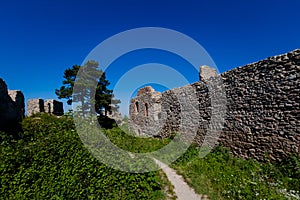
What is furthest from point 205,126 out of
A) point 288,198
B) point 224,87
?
point 288,198

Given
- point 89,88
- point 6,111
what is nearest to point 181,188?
point 6,111

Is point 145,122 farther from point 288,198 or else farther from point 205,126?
point 288,198

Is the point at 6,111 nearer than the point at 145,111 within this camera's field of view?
Yes

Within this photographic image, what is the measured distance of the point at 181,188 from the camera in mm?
4809

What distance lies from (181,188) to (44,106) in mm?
19709

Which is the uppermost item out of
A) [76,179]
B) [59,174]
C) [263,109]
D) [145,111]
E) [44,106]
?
[44,106]

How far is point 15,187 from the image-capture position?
3.25 metres

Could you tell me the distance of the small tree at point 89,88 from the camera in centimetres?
1859

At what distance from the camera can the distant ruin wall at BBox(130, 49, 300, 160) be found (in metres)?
5.15

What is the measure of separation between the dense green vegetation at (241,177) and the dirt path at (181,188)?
156 millimetres

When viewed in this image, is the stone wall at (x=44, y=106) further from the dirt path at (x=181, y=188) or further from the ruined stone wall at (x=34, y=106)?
the dirt path at (x=181, y=188)

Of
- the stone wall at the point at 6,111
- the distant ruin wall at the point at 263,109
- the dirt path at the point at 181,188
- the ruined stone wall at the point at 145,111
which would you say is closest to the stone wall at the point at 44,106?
the stone wall at the point at 6,111

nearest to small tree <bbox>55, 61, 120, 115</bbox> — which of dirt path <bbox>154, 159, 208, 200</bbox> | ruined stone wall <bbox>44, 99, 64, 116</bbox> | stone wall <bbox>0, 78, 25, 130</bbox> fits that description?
ruined stone wall <bbox>44, 99, 64, 116</bbox>

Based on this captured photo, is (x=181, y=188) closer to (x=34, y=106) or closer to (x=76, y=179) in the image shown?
(x=76, y=179)
